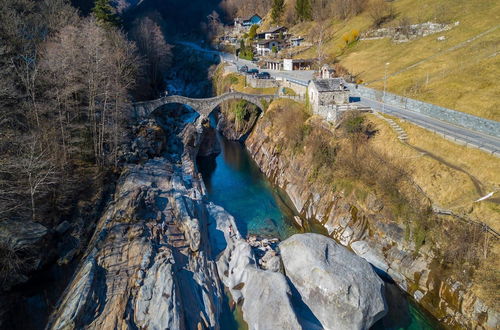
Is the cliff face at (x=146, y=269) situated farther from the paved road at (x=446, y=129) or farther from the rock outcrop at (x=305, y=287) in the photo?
the paved road at (x=446, y=129)

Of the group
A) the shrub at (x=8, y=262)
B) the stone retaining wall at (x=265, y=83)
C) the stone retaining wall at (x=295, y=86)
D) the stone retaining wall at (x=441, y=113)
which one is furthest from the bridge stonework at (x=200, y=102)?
the shrub at (x=8, y=262)

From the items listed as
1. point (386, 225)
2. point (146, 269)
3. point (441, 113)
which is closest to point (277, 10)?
point (441, 113)

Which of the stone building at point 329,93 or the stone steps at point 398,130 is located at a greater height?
the stone building at point 329,93

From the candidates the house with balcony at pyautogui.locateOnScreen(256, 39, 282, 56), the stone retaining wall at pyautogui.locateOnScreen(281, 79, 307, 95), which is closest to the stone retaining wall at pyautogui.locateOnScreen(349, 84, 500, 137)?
the stone retaining wall at pyautogui.locateOnScreen(281, 79, 307, 95)

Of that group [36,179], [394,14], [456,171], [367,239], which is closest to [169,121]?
[36,179]

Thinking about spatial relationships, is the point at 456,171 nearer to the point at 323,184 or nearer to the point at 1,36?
the point at 323,184

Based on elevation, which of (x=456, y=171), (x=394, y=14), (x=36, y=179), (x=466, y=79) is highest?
(x=394, y=14)

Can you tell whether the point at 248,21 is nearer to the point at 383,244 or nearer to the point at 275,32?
the point at 275,32
